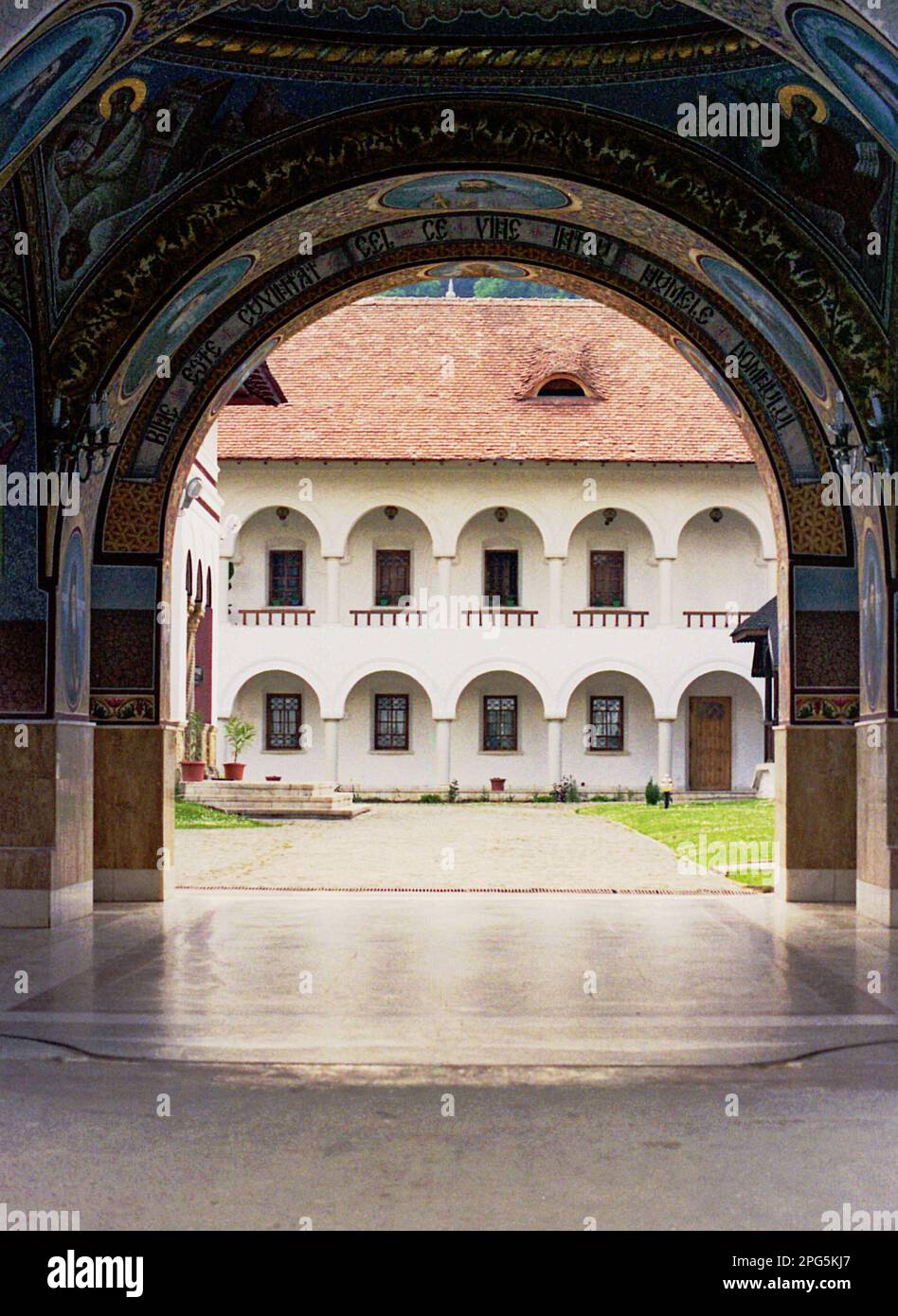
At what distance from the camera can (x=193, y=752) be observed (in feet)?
108

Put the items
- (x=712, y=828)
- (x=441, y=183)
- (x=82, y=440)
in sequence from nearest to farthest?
(x=441, y=183)
(x=82, y=440)
(x=712, y=828)

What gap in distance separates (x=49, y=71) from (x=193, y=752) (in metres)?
25.1

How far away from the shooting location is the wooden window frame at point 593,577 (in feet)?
131

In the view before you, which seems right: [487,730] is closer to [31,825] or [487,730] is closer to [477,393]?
[477,393]

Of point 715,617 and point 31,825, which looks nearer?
point 31,825

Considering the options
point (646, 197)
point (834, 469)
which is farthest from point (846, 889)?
point (646, 197)

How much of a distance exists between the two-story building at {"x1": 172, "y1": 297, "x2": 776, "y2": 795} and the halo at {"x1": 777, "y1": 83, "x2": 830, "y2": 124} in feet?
85.3

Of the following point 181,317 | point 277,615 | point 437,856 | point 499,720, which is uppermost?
point 181,317

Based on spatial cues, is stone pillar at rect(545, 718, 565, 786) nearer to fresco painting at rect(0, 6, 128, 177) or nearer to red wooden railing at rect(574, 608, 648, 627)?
red wooden railing at rect(574, 608, 648, 627)

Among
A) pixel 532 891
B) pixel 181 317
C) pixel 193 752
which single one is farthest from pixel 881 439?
pixel 193 752

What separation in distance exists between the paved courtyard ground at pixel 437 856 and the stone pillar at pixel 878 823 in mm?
2752

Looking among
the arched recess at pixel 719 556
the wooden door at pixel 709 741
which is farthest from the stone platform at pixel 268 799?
the arched recess at pixel 719 556

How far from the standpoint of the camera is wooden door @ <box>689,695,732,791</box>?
39.8 m

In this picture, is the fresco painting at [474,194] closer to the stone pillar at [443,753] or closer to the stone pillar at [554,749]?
the stone pillar at [554,749]
